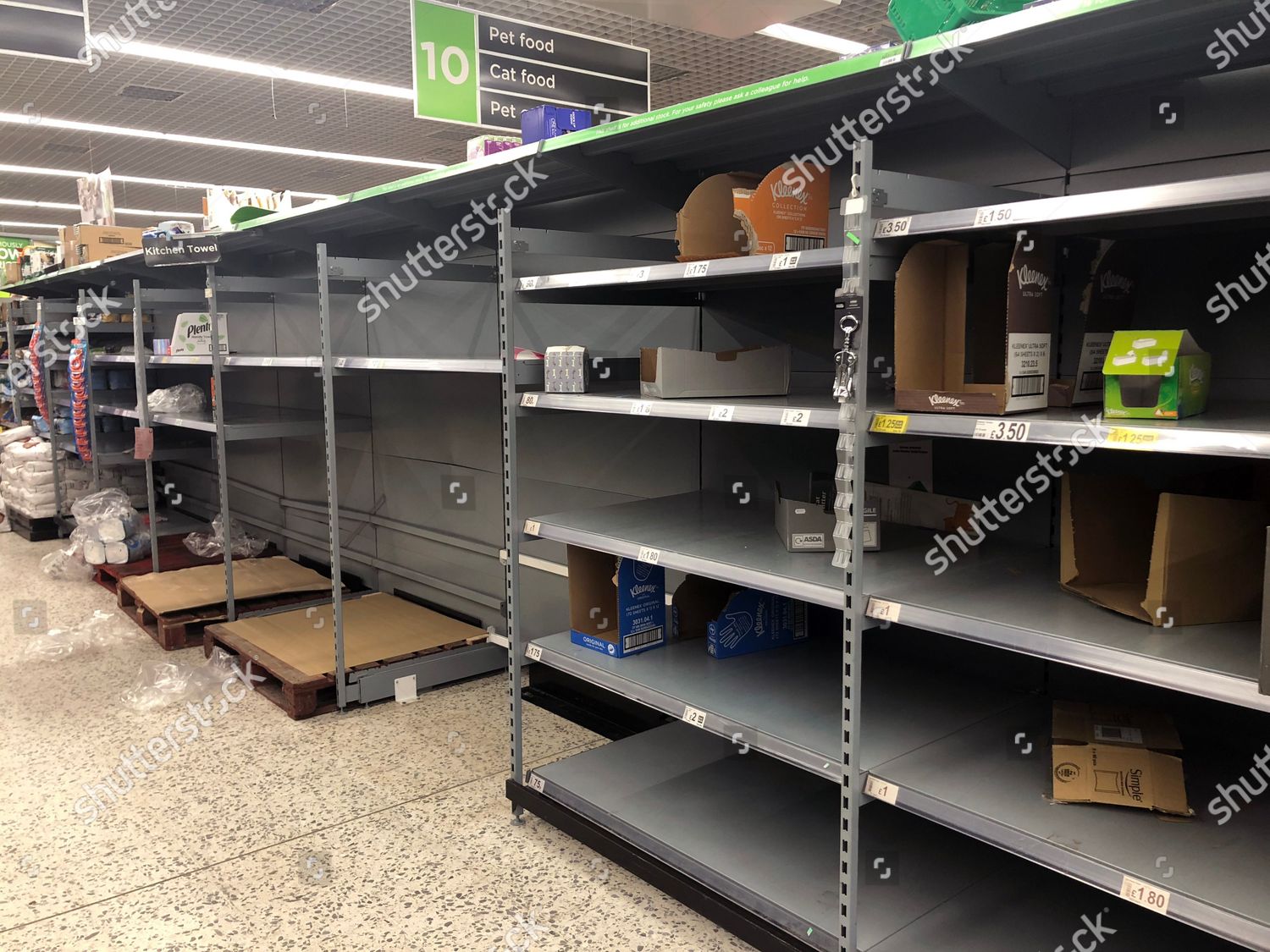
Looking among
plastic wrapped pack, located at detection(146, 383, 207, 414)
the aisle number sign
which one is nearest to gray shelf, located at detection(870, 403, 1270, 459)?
the aisle number sign

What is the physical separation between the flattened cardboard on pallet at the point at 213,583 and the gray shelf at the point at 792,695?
276 cm

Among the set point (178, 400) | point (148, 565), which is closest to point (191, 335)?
point (178, 400)

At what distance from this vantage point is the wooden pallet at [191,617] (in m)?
4.64

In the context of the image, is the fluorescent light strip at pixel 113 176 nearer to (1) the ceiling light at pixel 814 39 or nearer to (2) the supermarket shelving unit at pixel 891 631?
(1) the ceiling light at pixel 814 39

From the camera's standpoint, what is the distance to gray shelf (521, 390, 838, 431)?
2059 millimetres

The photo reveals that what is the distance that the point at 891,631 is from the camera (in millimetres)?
2811

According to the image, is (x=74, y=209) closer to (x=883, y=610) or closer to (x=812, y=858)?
(x=812, y=858)

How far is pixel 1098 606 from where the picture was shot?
6.08 feet

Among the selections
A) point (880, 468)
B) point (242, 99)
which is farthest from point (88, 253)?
point (880, 468)

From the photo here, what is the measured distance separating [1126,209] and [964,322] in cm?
41

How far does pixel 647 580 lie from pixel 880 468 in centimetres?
75

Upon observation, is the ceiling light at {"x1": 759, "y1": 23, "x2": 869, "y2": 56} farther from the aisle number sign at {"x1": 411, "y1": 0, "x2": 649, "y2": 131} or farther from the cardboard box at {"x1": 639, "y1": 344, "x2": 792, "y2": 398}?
the cardboard box at {"x1": 639, "y1": 344, "x2": 792, "y2": 398}

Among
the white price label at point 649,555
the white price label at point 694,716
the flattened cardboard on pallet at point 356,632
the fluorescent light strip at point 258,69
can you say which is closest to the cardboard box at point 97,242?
the fluorescent light strip at point 258,69

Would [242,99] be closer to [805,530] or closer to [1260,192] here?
[805,530]
